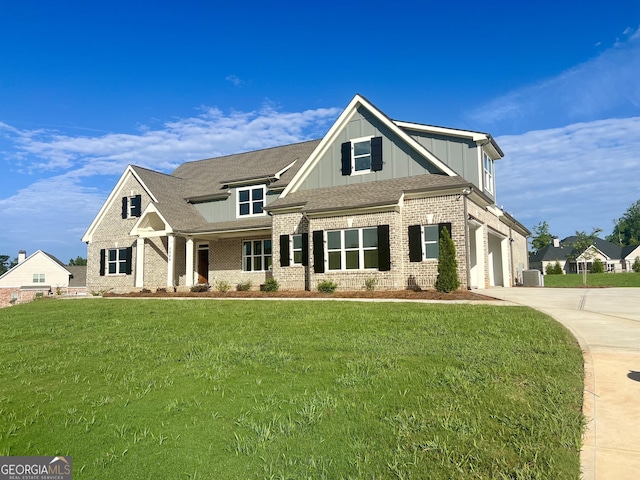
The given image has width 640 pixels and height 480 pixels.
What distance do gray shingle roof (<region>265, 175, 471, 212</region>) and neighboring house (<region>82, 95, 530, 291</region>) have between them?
0.20 ft

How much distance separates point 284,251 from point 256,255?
15.1ft

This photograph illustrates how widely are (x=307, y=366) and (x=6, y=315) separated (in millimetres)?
13187

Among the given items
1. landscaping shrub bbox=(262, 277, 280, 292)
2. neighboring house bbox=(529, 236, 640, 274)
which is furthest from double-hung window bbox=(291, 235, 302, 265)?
neighboring house bbox=(529, 236, 640, 274)

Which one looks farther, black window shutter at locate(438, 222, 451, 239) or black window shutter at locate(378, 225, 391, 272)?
black window shutter at locate(378, 225, 391, 272)

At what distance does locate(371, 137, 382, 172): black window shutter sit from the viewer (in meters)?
19.3

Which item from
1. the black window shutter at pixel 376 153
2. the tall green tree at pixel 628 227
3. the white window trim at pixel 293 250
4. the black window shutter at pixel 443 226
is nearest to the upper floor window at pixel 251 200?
the white window trim at pixel 293 250

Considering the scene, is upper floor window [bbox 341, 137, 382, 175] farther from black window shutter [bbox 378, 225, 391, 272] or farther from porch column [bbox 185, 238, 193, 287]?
porch column [bbox 185, 238, 193, 287]

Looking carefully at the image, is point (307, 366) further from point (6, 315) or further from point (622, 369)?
point (6, 315)

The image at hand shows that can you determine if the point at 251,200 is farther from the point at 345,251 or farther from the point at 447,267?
the point at 447,267

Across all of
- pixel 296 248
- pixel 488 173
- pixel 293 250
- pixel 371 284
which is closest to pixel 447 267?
pixel 371 284

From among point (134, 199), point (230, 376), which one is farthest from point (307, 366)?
point (134, 199)

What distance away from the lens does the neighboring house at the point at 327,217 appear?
1692 centimetres

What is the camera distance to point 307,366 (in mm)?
5664

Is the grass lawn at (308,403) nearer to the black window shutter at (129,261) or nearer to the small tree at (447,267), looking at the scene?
the small tree at (447,267)
